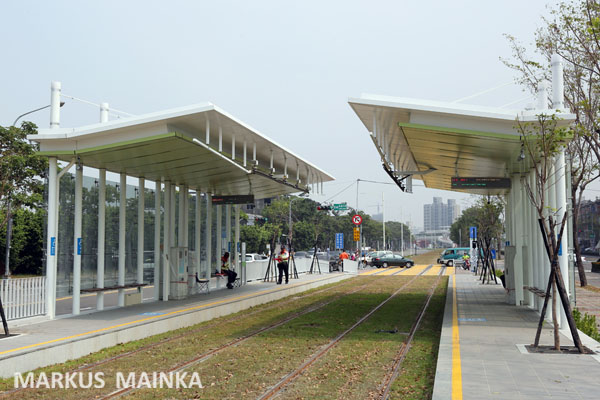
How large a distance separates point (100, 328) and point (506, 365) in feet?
26.1

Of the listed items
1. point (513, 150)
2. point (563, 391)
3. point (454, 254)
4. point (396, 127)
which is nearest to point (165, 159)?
point (396, 127)

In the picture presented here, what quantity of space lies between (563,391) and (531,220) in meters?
9.53

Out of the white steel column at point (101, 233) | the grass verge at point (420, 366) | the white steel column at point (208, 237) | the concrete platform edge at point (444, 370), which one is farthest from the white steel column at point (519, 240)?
the white steel column at point (101, 233)

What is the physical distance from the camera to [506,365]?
28.6 feet

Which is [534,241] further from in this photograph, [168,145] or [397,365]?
[168,145]

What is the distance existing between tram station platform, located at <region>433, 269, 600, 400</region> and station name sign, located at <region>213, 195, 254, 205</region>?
8.76 meters

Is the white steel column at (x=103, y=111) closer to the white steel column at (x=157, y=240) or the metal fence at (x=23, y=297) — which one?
the white steel column at (x=157, y=240)

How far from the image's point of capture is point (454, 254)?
5719cm

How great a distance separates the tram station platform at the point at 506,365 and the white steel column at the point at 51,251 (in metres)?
8.89

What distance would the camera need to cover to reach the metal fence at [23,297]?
12461 mm

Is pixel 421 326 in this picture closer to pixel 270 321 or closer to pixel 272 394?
pixel 270 321

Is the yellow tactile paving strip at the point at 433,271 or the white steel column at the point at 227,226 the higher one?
the white steel column at the point at 227,226

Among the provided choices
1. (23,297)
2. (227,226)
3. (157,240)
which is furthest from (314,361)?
(227,226)

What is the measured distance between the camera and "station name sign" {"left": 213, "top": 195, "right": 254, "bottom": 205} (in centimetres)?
2053
